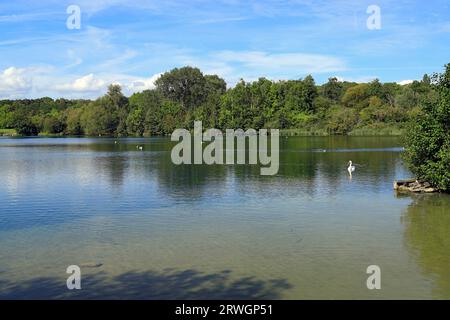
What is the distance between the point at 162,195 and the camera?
26891 mm

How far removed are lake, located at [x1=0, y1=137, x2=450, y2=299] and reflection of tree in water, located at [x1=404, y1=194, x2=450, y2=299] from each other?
0.04 metres

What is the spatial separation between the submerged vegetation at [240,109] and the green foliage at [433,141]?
7740 cm

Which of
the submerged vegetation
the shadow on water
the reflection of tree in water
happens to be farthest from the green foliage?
the submerged vegetation

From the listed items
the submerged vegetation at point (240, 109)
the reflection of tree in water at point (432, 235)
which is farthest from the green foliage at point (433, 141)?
the submerged vegetation at point (240, 109)

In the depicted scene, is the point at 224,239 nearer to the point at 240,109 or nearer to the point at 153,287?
the point at 153,287

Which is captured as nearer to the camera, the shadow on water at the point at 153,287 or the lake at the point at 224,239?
the shadow on water at the point at 153,287

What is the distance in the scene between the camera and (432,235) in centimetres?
1741

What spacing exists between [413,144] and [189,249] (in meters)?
16.1

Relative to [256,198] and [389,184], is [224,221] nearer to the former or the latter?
[256,198]

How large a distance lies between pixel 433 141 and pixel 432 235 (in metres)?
9.68

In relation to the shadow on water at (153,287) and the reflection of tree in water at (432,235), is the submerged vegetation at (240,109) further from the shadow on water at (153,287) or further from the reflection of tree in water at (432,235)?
the shadow on water at (153,287)

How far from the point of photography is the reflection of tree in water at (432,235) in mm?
13068

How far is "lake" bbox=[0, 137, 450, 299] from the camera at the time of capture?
40.2 ft

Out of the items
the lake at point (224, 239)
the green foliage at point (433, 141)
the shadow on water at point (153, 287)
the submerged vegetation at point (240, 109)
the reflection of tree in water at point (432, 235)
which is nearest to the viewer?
the shadow on water at point (153, 287)
